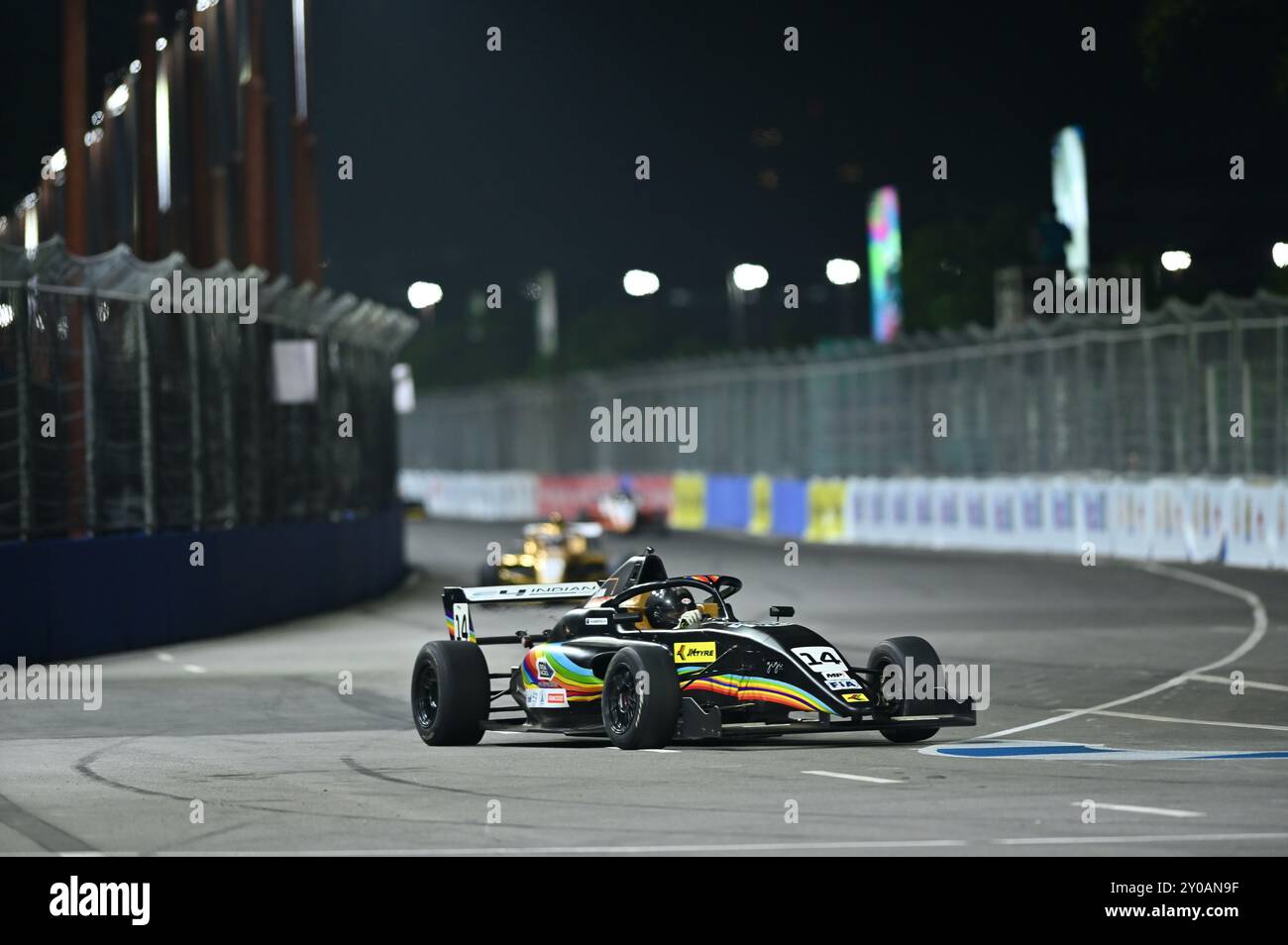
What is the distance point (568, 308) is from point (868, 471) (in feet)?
323

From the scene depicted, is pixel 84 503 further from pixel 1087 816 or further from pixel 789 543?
pixel 789 543

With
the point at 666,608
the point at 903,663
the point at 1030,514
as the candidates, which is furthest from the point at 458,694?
the point at 1030,514

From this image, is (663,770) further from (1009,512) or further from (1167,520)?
(1009,512)

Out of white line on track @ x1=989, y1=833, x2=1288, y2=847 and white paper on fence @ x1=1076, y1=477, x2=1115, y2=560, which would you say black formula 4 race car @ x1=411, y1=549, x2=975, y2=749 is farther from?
white paper on fence @ x1=1076, y1=477, x2=1115, y2=560

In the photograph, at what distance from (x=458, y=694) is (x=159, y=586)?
10.5 metres

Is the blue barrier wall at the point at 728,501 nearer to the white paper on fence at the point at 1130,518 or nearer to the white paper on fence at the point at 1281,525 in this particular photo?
the white paper on fence at the point at 1130,518

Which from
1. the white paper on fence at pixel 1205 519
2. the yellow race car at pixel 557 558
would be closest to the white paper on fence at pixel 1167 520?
the white paper on fence at pixel 1205 519

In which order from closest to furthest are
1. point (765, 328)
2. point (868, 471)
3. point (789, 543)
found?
1. point (789, 543)
2. point (868, 471)
3. point (765, 328)

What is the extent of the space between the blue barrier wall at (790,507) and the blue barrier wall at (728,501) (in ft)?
7.48

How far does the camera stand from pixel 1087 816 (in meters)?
10.7

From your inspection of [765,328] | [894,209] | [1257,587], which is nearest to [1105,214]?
[894,209]

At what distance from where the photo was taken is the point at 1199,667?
1952 centimetres

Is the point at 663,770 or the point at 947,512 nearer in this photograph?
the point at 663,770

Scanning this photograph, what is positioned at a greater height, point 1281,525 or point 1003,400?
point 1003,400
